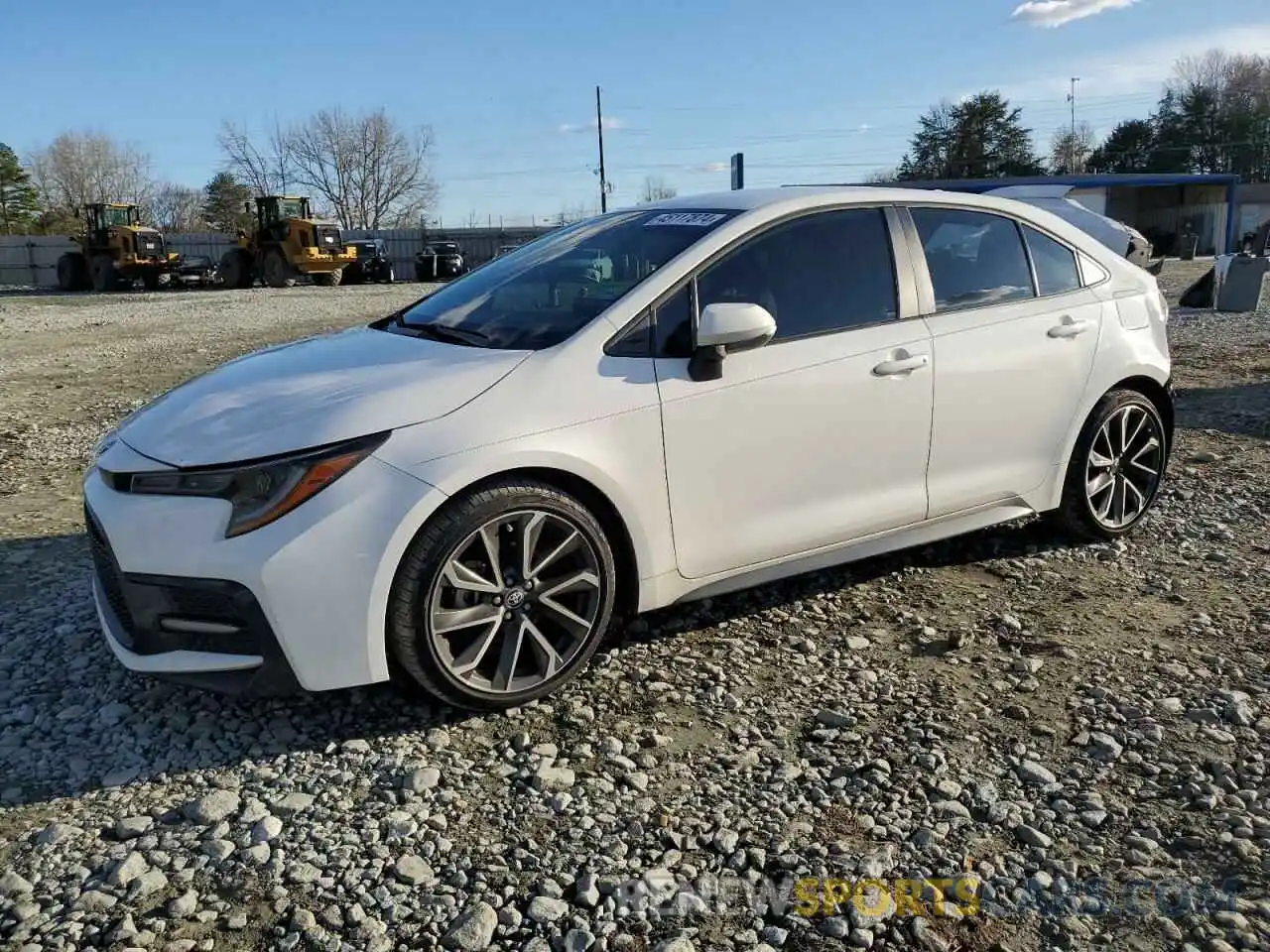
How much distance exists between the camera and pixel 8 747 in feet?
10.6

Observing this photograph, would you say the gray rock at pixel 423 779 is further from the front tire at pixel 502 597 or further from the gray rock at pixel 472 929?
the gray rock at pixel 472 929

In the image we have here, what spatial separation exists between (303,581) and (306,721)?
0.66 meters

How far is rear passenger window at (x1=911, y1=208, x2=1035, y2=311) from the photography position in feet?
14.1

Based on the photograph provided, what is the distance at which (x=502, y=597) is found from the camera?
10.8ft

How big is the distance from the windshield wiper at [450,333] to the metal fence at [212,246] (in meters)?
39.2

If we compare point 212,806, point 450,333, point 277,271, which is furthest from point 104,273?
point 212,806

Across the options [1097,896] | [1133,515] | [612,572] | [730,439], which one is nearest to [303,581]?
[612,572]

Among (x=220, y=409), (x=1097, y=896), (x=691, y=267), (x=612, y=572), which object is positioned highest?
(x=691, y=267)

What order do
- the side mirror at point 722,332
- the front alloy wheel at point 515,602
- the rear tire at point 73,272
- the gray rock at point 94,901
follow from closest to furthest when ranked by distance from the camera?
the gray rock at point 94,901, the front alloy wheel at point 515,602, the side mirror at point 722,332, the rear tire at point 73,272

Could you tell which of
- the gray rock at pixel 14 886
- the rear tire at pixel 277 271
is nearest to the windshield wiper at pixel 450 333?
the gray rock at pixel 14 886

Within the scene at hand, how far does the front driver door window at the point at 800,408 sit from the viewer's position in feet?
11.8

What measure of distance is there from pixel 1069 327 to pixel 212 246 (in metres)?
55.0

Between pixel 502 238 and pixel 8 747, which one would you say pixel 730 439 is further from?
pixel 502 238

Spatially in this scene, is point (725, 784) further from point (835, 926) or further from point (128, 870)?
point (128, 870)
